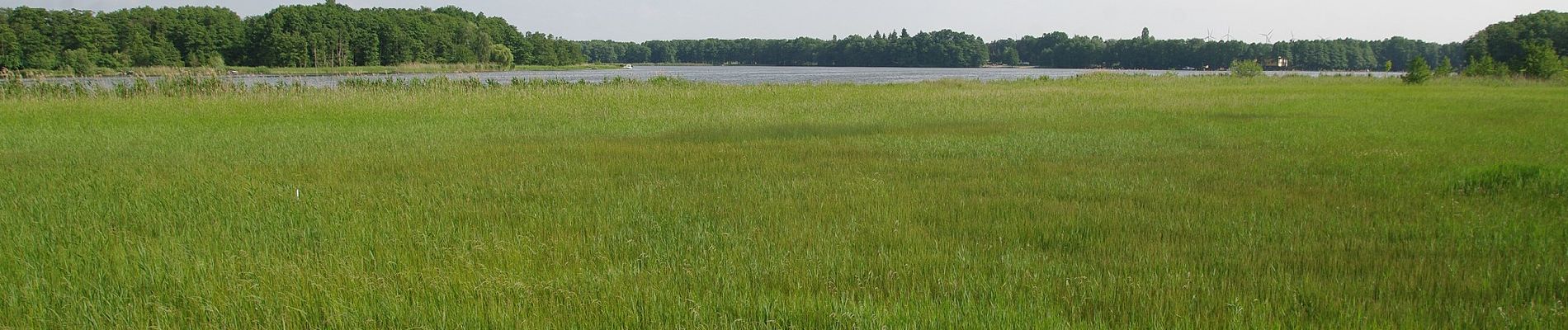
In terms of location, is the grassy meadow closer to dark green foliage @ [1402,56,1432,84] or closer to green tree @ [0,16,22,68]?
dark green foliage @ [1402,56,1432,84]

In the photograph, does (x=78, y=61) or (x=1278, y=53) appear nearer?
(x=78, y=61)

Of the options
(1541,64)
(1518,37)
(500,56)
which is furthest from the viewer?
(500,56)

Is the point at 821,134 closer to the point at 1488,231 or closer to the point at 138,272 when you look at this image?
the point at 1488,231

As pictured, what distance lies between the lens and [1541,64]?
55.4 meters

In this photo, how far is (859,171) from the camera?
415 inches

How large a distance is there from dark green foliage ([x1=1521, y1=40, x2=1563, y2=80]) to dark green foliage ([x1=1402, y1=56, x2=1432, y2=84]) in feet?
33.6

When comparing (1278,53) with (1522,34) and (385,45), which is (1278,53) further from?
(385,45)

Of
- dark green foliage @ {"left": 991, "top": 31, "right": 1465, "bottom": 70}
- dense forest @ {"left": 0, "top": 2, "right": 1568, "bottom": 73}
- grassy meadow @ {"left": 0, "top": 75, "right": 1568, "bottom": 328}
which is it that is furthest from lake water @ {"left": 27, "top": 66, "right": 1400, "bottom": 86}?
dark green foliage @ {"left": 991, "top": 31, "right": 1465, "bottom": 70}

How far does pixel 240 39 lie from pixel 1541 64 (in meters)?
117

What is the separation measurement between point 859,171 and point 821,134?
5887 millimetres

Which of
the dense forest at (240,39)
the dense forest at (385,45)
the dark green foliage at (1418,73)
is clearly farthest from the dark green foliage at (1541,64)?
the dense forest at (240,39)

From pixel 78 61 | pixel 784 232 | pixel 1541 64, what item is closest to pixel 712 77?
pixel 78 61

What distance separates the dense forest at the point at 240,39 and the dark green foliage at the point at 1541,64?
7324 cm

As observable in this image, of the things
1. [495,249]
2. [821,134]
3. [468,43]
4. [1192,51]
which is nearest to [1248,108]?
[821,134]
